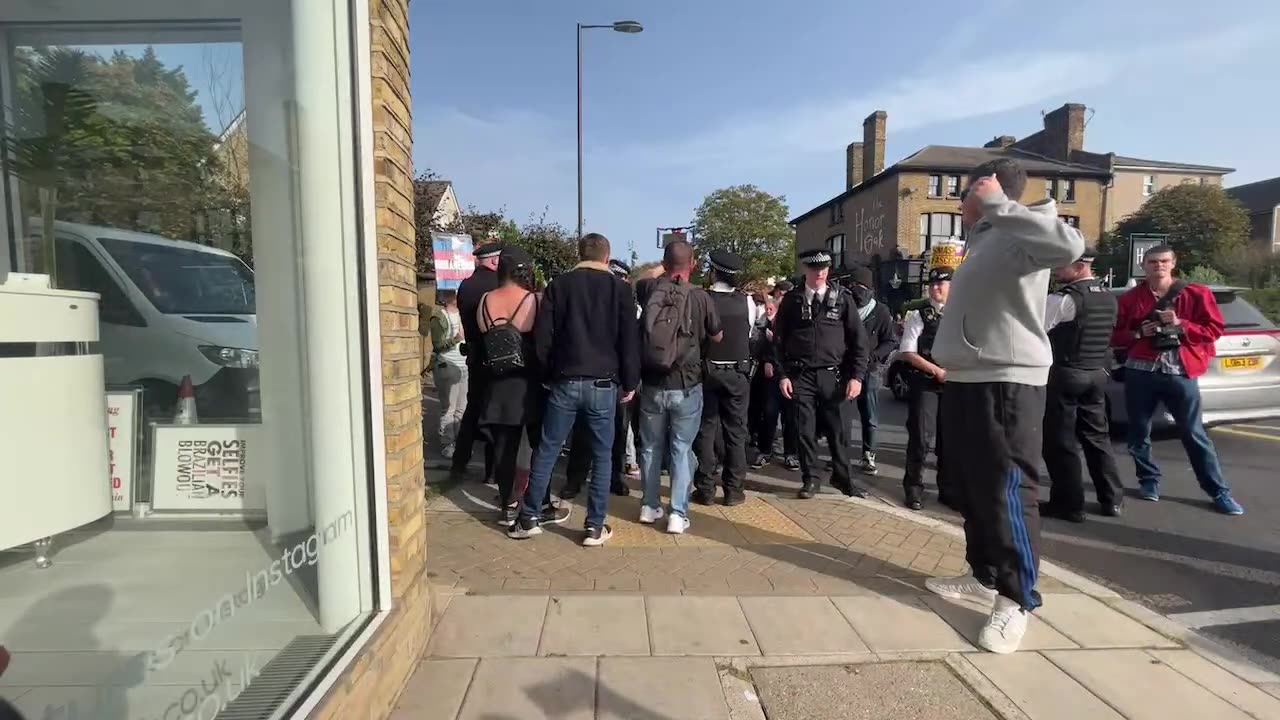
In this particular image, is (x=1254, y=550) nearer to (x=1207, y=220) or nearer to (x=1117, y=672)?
(x=1117, y=672)

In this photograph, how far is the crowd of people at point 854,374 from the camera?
304cm

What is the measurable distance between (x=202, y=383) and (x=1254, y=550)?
19.3 ft

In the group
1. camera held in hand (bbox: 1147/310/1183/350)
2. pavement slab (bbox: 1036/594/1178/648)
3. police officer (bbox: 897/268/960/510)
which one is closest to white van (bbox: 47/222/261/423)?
pavement slab (bbox: 1036/594/1178/648)

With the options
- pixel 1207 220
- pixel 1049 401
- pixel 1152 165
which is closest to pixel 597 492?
pixel 1049 401

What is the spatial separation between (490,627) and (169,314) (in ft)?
5.92

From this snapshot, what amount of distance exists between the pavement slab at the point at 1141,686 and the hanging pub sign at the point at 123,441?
3.71m

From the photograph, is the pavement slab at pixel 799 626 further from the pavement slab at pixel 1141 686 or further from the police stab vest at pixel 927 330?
the police stab vest at pixel 927 330

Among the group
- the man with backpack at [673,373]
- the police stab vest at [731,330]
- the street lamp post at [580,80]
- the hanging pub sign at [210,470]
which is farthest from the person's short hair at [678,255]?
the street lamp post at [580,80]

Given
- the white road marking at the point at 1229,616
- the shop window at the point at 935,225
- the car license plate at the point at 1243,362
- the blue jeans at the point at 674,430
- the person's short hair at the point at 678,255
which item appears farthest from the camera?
the shop window at the point at 935,225

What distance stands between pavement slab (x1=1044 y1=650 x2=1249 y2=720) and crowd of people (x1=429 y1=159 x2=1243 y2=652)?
0.27 metres

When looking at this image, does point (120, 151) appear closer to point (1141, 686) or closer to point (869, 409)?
point (1141, 686)

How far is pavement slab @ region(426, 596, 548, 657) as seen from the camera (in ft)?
9.46

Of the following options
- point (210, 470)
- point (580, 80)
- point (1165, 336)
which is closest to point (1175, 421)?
point (1165, 336)

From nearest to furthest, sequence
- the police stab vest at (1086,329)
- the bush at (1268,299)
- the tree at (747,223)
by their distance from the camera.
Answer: the police stab vest at (1086,329) → the bush at (1268,299) → the tree at (747,223)
